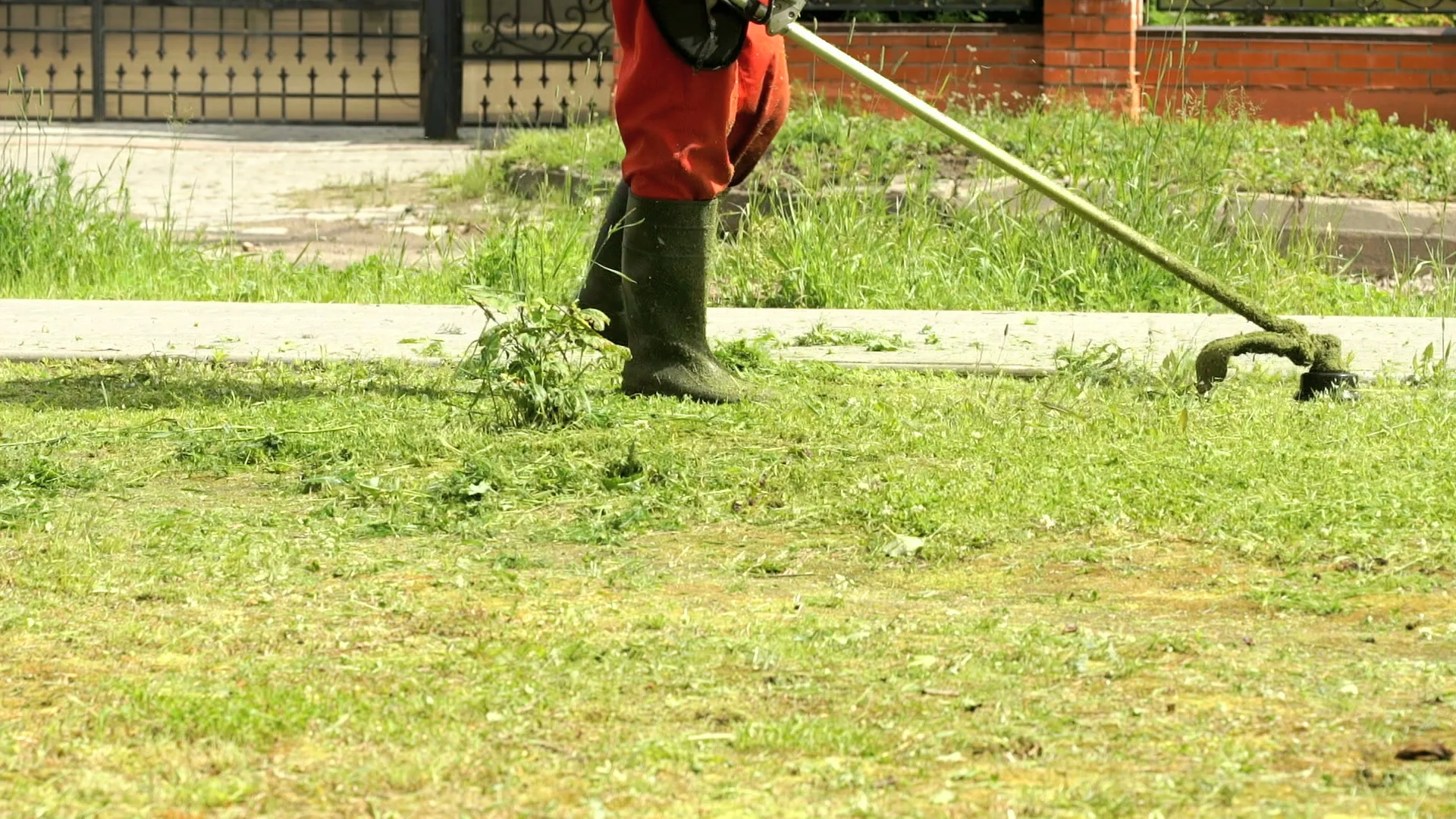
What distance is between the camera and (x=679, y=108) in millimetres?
3957

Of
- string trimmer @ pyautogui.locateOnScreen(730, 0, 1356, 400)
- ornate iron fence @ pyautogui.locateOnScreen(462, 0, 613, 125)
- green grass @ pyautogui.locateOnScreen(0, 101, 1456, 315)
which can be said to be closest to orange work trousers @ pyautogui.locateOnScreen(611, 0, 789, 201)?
string trimmer @ pyautogui.locateOnScreen(730, 0, 1356, 400)

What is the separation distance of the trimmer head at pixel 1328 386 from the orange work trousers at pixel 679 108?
1502 mm

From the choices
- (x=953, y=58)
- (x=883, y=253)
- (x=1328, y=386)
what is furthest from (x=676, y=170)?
(x=953, y=58)

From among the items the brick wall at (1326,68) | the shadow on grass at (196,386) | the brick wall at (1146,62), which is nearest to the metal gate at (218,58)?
the brick wall at (1146,62)

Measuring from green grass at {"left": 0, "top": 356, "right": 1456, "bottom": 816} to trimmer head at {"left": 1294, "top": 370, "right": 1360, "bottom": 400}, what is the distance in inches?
3.0

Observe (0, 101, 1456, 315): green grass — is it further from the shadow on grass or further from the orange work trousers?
the orange work trousers

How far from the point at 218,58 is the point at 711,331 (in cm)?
936

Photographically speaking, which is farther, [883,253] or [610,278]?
[883,253]

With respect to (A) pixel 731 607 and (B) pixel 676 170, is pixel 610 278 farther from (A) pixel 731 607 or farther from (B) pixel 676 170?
(A) pixel 731 607

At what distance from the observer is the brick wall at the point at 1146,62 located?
9234 mm

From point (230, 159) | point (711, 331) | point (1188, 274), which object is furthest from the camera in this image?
point (230, 159)

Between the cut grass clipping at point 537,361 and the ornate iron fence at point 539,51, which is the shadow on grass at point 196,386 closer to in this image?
the cut grass clipping at point 537,361

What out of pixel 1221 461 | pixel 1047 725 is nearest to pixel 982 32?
pixel 1221 461

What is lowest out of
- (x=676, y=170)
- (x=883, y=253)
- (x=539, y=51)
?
(x=883, y=253)
